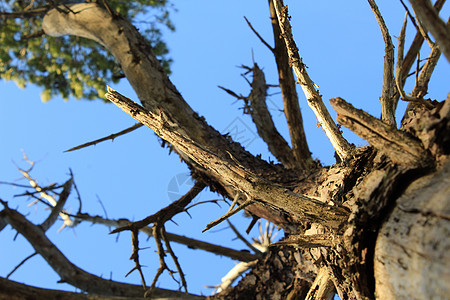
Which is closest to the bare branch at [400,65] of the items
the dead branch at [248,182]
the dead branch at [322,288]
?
the dead branch at [248,182]

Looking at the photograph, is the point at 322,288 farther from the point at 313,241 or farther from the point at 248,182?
the point at 248,182

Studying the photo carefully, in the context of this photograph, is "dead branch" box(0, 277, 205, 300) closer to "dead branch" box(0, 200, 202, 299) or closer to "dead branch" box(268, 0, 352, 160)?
Result: "dead branch" box(0, 200, 202, 299)

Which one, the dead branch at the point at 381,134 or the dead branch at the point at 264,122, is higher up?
the dead branch at the point at 264,122

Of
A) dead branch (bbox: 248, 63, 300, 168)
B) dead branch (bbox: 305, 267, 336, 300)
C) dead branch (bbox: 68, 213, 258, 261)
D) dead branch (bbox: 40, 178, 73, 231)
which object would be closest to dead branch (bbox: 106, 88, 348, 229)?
dead branch (bbox: 305, 267, 336, 300)

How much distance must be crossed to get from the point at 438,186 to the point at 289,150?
9.45 feet

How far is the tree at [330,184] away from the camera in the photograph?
1066 millimetres

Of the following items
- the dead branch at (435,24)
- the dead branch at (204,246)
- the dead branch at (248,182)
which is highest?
the dead branch at (204,246)

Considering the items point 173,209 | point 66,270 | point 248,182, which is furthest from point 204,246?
point 248,182

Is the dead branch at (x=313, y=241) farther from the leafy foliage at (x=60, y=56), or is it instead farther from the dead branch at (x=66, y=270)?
the leafy foliage at (x=60, y=56)

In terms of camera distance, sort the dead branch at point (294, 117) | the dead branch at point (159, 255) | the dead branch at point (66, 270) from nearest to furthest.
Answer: the dead branch at point (159, 255) < the dead branch at point (66, 270) < the dead branch at point (294, 117)

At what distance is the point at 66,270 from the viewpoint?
3504 millimetres

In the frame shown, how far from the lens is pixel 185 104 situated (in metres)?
3.08

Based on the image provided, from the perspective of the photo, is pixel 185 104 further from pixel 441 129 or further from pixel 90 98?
pixel 90 98

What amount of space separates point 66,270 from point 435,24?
3652 mm
